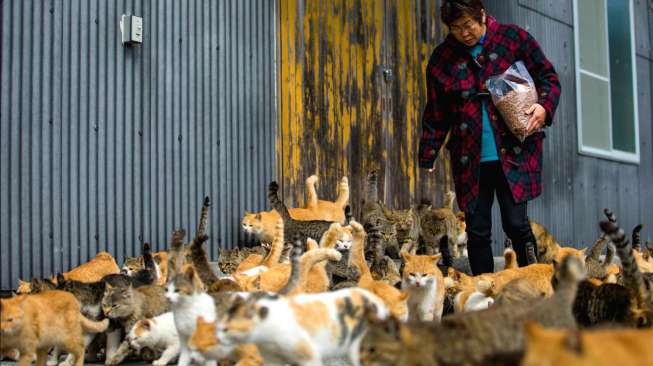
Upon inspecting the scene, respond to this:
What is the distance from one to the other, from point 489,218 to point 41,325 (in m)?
3.23

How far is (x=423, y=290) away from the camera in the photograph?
5.63 m

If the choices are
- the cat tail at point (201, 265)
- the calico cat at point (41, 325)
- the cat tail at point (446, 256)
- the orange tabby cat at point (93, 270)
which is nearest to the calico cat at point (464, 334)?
the calico cat at point (41, 325)

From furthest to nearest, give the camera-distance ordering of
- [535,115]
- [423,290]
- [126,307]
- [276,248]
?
1. [276,248]
2. [535,115]
3. [423,290]
4. [126,307]

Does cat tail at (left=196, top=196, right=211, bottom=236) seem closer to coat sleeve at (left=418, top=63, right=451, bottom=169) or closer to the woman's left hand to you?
coat sleeve at (left=418, top=63, right=451, bottom=169)

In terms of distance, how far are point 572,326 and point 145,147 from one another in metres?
5.01

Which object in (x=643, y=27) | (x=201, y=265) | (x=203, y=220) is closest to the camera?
(x=201, y=265)

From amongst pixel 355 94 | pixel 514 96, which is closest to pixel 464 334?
pixel 514 96

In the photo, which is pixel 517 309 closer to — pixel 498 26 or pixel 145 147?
pixel 498 26

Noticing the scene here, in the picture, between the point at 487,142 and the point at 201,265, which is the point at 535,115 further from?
the point at 201,265

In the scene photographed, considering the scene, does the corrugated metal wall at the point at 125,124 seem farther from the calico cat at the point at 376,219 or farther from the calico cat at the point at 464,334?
the calico cat at the point at 464,334

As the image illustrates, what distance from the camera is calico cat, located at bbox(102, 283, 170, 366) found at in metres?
4.98

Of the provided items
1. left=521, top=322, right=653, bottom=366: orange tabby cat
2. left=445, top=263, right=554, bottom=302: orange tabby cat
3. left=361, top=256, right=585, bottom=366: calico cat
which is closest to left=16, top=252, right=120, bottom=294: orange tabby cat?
left=445, top=263, right=554, bottom=302: orange tabby cat

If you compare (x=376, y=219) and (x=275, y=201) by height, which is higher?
(x=275, y=201)

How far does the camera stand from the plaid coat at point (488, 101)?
19.4 feet
